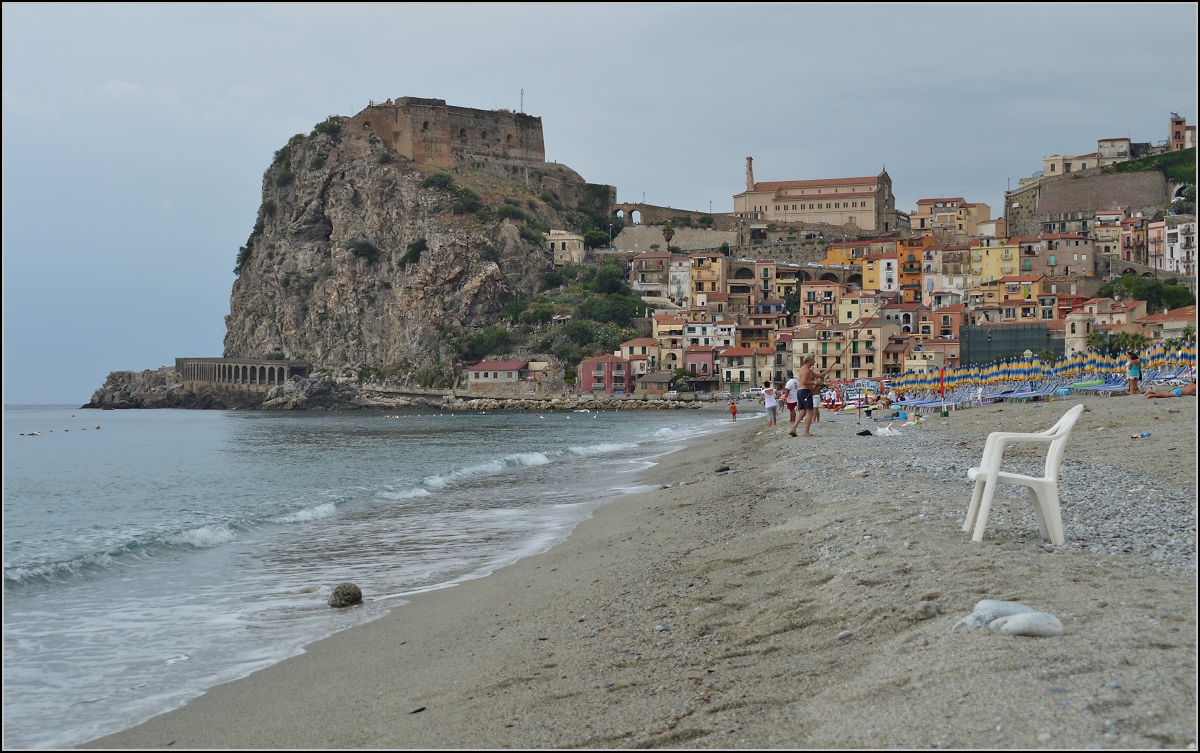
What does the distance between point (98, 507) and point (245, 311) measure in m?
90.1

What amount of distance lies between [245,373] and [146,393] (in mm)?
18849

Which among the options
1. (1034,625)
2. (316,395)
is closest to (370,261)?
(316,395)

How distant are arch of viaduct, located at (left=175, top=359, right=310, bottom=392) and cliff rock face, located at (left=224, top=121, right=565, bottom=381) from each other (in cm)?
261

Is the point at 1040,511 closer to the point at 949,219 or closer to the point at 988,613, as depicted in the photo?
the point at 988,613

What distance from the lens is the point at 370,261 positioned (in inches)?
3716

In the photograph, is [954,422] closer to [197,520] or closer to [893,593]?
[197,520]

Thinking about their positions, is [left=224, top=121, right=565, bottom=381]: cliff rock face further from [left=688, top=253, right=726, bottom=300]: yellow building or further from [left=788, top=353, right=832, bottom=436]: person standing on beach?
[left=788, top=353, right=832, bottom=436]: person standing on beach

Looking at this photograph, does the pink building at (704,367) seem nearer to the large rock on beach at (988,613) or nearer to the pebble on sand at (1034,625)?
the large rock on beach at (988,613)

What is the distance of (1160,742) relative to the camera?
9.57 ft

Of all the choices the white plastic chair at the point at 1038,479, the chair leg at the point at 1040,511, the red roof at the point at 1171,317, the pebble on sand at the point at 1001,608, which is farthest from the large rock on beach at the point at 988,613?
the red roof at the point at 1171,317

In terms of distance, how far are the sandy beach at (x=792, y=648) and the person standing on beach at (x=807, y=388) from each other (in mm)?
6195

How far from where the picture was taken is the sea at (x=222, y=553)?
616 cm

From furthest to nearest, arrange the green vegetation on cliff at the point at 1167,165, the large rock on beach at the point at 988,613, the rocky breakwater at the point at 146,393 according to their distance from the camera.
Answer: the rocky breakwater at the point at 146,393 < the green vegetation on cliff at the point at 1167,165 < the large rock on beach at the point at 988,613

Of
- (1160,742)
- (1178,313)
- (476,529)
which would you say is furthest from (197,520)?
(1178,313)
